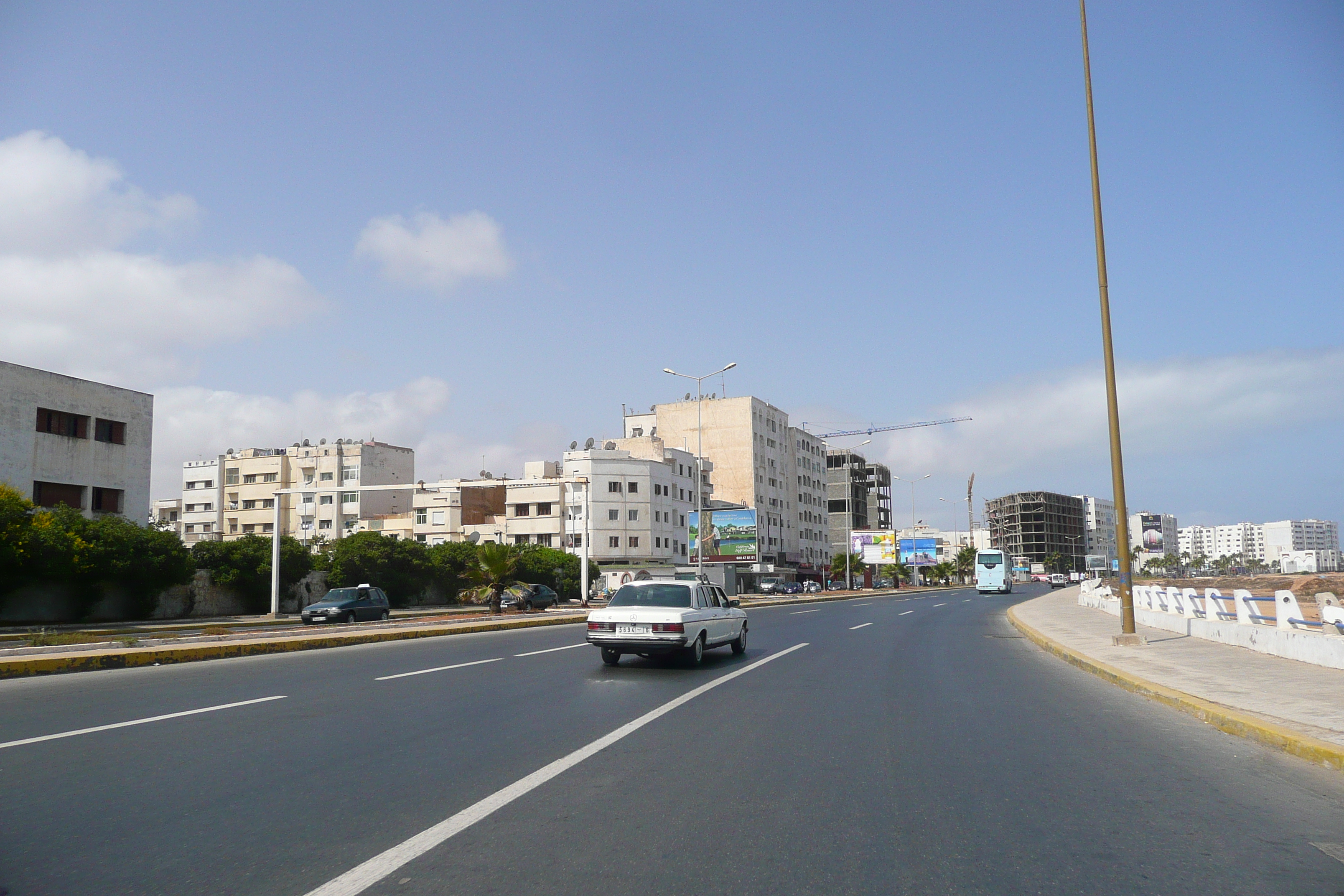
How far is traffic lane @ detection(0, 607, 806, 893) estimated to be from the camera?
504 centimetres

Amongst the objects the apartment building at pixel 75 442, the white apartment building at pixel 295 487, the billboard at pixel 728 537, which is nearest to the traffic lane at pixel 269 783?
the apartment building at pixel 75 442

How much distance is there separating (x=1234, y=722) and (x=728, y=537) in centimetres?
7318

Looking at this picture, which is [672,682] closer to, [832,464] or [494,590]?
[494,590]

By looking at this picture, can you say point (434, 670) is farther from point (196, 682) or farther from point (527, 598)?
point (527, 598)

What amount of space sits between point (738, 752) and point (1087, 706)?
209 inches

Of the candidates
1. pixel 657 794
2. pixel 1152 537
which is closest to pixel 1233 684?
pixel 657 794

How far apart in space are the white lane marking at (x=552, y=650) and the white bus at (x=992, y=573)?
216 ft

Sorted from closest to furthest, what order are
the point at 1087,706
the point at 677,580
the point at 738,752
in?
1. the point at 738,752
2. the point at 1087,706
3. the point at 677,580

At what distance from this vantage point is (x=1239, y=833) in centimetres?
575

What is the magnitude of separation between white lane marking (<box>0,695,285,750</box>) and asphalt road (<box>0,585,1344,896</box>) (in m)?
0.12

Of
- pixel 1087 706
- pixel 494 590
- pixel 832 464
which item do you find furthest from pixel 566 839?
pixel 832 464

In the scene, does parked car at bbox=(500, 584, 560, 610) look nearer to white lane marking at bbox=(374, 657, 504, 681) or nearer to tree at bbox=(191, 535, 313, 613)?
tree at bbox=(191, 535, 313, 613)

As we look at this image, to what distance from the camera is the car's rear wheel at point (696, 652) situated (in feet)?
52.2

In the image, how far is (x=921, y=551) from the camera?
438 ft
